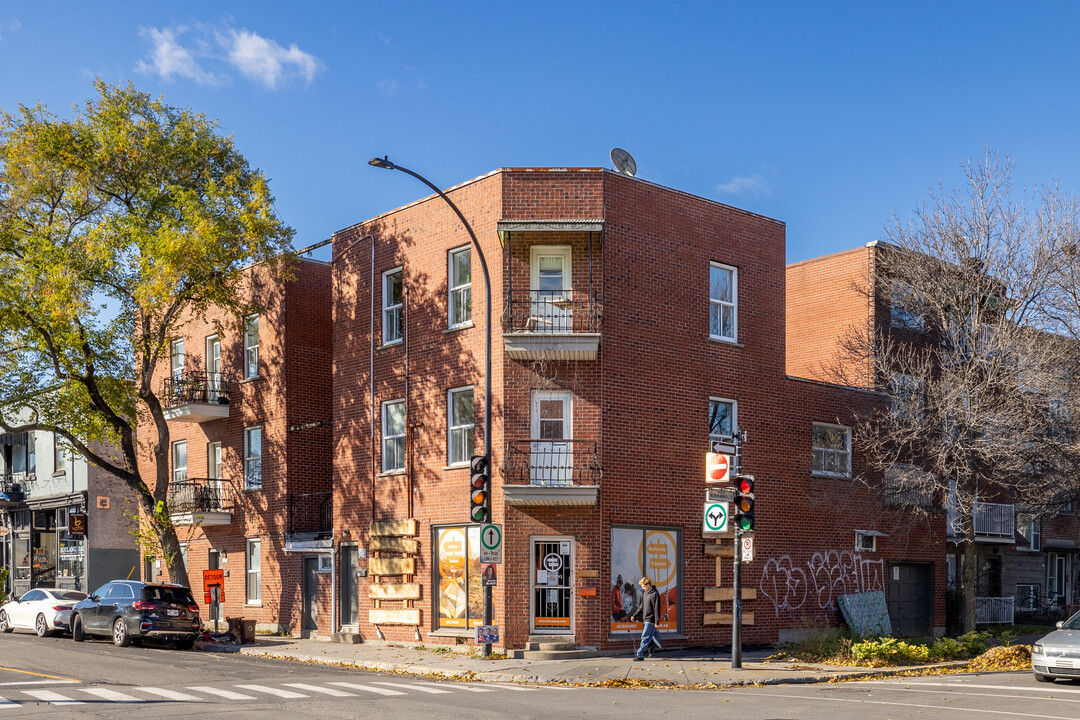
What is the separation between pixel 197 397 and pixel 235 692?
17239 mm

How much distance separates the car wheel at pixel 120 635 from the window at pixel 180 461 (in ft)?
29.5

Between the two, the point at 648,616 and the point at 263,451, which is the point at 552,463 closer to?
the point at 648,616

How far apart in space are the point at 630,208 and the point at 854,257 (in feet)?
31.9

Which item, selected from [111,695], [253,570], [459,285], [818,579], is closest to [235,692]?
[111,695]

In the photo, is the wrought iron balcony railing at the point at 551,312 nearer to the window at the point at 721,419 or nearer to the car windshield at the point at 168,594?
the window at the point at 721,419

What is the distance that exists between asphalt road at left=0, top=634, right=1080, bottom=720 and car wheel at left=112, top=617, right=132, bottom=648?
13.8 feet

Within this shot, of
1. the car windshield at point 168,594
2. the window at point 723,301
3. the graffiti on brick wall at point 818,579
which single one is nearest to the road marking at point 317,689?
the car windshield at point 168,594

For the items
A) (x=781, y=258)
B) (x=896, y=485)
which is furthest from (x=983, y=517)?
(x=781, y=258)

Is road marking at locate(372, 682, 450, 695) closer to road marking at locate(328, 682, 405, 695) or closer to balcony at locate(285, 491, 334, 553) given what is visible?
road marking at locate(328, 682, 405, 695)

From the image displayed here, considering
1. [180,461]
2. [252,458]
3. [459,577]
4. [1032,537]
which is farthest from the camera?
[1032,537]

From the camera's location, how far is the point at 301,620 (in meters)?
28.1

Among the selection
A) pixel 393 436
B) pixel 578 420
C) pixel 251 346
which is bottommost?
pixel 393 436

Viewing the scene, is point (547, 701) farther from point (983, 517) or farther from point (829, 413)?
point (983, 517)

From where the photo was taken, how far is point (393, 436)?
25906mm
